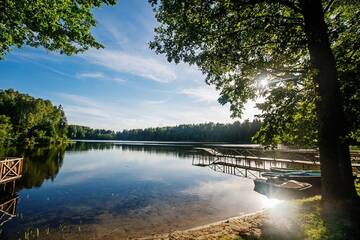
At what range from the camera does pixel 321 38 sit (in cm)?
823

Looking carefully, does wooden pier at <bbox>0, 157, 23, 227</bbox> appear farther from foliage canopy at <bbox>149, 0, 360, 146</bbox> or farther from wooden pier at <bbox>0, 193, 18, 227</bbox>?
foliage canopy at <bbox>149, 0, 360, 146</bbox>

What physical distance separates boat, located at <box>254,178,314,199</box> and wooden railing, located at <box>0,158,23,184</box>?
Answer: 63.3 feet

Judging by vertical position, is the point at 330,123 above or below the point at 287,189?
above

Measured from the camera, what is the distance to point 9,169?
17.6 m

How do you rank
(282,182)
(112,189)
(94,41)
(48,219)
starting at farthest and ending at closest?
(112,189)
(282,182)
(48,219)
(94,41)

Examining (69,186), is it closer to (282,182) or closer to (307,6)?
(282,182)

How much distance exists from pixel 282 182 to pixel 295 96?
9928mm

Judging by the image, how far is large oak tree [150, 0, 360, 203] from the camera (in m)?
8.22

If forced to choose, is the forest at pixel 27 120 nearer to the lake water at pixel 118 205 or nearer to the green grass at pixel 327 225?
the lake water at pixel 118 205

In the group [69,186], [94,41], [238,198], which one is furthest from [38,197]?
[238,198]

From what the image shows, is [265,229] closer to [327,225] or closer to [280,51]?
[327,225]

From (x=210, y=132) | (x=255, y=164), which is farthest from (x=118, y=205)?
(x=210, y=132)

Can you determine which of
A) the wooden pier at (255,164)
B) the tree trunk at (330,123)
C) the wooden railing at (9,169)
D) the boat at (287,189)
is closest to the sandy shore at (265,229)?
the tree trunk at (330,123)

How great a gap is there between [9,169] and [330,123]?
2061 centimetres
